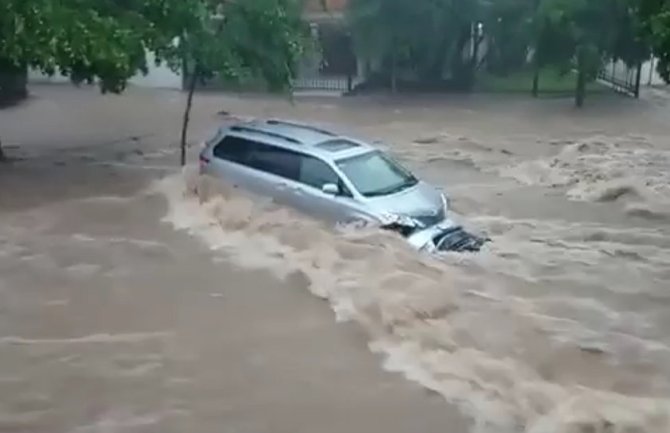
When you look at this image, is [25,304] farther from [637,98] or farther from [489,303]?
[637,98]

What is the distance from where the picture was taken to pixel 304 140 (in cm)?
1482

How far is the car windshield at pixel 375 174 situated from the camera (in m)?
14.0

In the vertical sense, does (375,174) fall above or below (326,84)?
above

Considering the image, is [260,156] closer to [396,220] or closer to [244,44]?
[396,220]

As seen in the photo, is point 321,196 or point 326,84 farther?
point 326,84

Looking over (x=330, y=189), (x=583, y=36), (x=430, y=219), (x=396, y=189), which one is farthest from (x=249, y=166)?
(x=583, y=36)

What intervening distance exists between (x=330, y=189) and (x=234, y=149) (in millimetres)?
2205

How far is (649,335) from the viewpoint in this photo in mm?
10914

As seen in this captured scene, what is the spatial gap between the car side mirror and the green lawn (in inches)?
857

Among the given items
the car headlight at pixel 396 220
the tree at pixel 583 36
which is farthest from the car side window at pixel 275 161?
the tree at pixel 583 36

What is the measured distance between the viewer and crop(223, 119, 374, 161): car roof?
14461 millimetres

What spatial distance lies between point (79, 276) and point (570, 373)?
Result: 5533 mm

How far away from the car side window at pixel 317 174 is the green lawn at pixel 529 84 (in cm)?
2150

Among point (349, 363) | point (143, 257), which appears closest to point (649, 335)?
point (349, 363)
